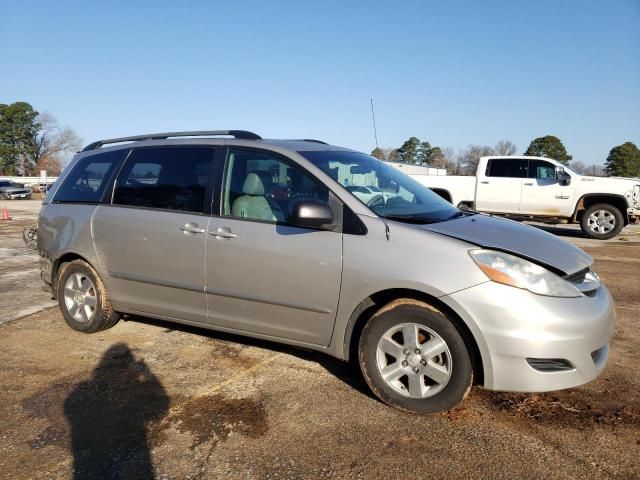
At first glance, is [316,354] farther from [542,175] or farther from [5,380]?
[542,175]

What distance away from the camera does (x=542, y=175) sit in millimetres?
12312

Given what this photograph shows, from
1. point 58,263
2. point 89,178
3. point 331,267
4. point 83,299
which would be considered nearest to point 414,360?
point 331,267

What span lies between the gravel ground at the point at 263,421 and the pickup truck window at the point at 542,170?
8858 mm

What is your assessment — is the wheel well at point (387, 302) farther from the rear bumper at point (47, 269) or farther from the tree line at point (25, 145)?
the tree line at point (25, 145)

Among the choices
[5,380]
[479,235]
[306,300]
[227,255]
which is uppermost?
[479,235]

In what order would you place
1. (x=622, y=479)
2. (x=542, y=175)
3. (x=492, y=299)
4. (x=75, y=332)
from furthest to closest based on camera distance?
(x=542, y=175)
(x=75, y=332)
(x=492, y=299)
(x=622, y=479)

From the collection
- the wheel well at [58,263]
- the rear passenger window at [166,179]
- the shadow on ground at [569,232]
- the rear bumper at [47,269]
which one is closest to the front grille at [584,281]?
the rear passenger window at [166,179]

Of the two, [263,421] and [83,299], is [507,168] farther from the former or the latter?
[263,421]

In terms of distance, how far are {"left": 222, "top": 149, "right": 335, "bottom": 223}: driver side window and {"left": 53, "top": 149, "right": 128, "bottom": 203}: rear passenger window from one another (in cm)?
134

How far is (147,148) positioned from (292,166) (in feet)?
5.06

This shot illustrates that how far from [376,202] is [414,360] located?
1.12m

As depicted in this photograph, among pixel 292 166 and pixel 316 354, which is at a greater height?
pixel 292 166

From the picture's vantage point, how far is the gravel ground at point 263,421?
8.23 feet

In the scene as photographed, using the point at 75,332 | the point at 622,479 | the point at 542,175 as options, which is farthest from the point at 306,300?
the point at 542,175
